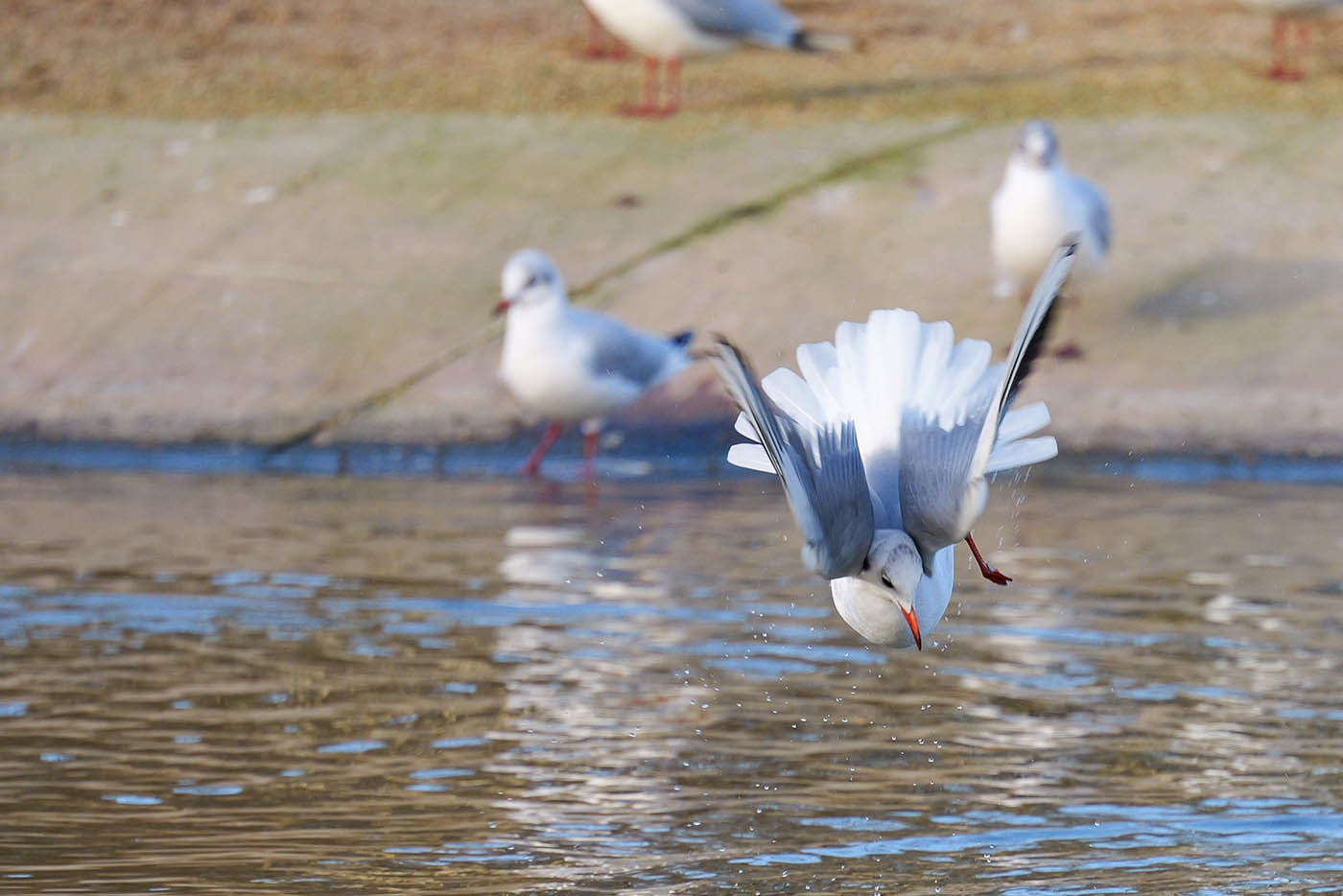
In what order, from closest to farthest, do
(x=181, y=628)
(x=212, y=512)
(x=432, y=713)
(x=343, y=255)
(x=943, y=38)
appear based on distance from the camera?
(x=432, y=713), (x=181, y=628), (x=212, y=512), (x=343, y=255), (x=943, y=38)

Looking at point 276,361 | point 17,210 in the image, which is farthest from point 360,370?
point 17,210

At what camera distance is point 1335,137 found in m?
11.7

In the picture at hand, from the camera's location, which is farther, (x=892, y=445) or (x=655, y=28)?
(x=655, y=28)

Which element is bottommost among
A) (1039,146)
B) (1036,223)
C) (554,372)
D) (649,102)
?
(554,372)

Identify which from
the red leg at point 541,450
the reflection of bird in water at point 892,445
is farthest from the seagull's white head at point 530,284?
the reflection of bird in water at point 892,445

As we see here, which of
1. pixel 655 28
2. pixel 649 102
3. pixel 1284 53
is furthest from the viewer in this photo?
pixel 1284 53

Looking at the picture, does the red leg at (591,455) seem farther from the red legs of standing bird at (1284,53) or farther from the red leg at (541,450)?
the red legs of standing bird at (1284,53)

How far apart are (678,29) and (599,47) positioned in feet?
5.89

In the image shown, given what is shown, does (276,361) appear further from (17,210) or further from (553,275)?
(17,210)

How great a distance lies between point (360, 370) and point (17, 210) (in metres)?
2.68

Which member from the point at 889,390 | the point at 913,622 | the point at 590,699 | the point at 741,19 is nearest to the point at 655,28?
the point at 741,19

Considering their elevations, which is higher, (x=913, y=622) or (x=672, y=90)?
(x=672, y=90)

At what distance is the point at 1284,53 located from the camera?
1402 centimetres

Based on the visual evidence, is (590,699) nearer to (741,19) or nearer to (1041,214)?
(1041,214)
